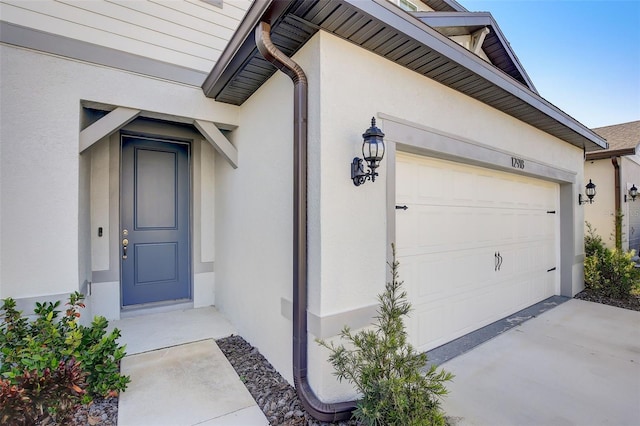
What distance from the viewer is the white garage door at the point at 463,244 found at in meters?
3.18

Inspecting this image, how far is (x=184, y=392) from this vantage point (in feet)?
8.23

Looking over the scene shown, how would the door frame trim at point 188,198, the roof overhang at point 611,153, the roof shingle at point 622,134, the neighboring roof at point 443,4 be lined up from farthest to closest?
the roof shingle at point 622,134 → the roof overhang at point 611,153 → the neighboring roof at point 443,4 → the door frame trim at point 188,198

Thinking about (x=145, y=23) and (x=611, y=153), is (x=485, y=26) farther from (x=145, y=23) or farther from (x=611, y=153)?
(x=611, y=153)

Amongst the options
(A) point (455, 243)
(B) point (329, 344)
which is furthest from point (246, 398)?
(A) point (455, 243)

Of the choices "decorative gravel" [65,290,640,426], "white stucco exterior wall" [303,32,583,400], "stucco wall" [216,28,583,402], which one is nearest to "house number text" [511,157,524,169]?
"stucco wall" [216,28,583,402]

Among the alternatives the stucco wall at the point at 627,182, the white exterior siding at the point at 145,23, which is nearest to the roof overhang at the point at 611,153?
the stucco wall at the point at 627,182

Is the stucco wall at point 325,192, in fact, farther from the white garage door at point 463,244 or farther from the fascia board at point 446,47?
the white garage door at point 463,244

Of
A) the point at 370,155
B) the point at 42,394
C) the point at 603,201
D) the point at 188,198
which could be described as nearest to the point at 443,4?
the point at 370,155

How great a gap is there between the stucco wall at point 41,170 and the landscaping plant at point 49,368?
1.19ft

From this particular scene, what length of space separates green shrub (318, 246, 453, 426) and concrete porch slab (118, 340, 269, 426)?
0.81 m

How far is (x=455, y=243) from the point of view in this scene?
11.9 feet

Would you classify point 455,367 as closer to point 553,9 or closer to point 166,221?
point 166,221

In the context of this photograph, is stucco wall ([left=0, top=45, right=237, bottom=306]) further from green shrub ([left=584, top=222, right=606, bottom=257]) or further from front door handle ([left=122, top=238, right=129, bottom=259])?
green shrub ([left=584, top=222, right=606, bottom=257])

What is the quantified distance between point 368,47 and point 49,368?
3.43 metres
